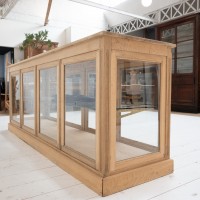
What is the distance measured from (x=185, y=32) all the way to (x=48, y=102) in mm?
4884

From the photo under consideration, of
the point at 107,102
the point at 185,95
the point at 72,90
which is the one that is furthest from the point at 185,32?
the point at 107,102

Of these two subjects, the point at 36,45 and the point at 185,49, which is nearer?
the point at 36,45

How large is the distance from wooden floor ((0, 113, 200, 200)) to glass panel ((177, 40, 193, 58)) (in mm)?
4355

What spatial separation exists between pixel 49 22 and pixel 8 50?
147 centimetres

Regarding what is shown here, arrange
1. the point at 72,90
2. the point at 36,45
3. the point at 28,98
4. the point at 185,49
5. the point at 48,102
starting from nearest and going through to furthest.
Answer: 1. the point at 72,90
2. the point at 48,102
3. the point at 28,98
4. the point at 36,45
5. the point at 185,49

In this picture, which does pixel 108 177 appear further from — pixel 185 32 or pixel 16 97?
pixel 185 32

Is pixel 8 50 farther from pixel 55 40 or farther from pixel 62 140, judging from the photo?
pixel 62 140

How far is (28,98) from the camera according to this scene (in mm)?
2543

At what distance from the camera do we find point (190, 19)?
5734mm

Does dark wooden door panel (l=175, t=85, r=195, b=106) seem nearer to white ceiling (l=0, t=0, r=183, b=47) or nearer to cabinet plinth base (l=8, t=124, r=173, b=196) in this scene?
white ceiling (l=0, t=0, r=183, b=47)

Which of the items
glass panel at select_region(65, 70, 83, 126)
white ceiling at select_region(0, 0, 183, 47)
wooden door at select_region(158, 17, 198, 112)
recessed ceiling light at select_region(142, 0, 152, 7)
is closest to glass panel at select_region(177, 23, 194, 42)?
wooden door at select_region(158, 17, 198, 112)

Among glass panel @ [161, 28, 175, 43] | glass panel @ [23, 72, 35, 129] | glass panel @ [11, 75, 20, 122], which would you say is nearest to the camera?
glass panel @ [23, 72, 35, 129]

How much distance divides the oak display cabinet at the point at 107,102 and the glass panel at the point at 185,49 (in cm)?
450

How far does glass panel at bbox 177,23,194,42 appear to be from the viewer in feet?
18.9
